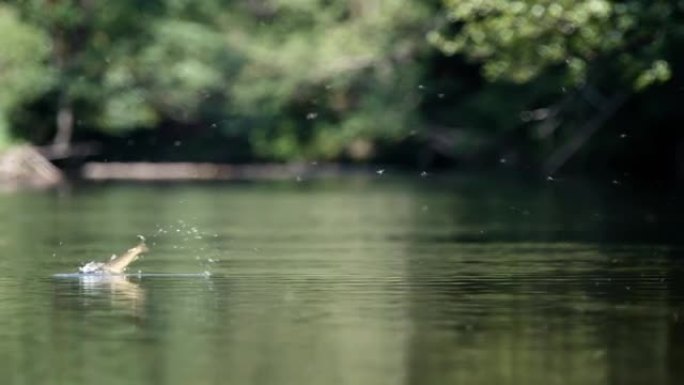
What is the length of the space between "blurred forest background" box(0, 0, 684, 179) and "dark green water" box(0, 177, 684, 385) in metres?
21.1

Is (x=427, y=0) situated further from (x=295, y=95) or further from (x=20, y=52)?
(x=20, y=52)

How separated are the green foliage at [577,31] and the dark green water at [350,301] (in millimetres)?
2649

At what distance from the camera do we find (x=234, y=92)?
57.8 metres

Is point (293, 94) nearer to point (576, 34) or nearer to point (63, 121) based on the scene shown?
point (63, 121)

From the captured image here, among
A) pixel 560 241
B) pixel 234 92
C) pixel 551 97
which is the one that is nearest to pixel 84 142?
pixel 234 92

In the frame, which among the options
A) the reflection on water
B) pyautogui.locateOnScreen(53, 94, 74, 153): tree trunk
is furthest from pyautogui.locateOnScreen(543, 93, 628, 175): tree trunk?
the reflection on water

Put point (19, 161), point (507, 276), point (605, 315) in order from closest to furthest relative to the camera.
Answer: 1. point (605, 315)
2. point (507, 276)
3. point (19, 161)

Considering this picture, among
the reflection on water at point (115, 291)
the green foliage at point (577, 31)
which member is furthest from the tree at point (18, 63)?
the reflection on water at point (115, 291)

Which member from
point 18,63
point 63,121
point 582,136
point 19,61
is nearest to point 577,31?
point 582,136

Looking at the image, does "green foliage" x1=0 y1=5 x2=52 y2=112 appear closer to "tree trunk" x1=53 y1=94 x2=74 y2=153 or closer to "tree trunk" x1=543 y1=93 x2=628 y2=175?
"tree trunk" x1=53 y1=94 x2=74 y2=153

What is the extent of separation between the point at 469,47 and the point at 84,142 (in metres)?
23.6

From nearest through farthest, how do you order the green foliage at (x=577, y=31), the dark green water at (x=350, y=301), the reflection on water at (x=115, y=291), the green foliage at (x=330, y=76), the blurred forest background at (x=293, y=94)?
the dark green water at (x=350, y=301) → the reflection on water at (x=115, y=291) → the green foliage at (x=577, y=31) → the blurred forest background at (x=293, y=94) → the green foliage at (x=330, y=76)

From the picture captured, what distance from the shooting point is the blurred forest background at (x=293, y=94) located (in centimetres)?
5275

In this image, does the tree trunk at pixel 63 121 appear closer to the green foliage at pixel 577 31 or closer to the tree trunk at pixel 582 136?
the tree trunk at pixel 582 136
